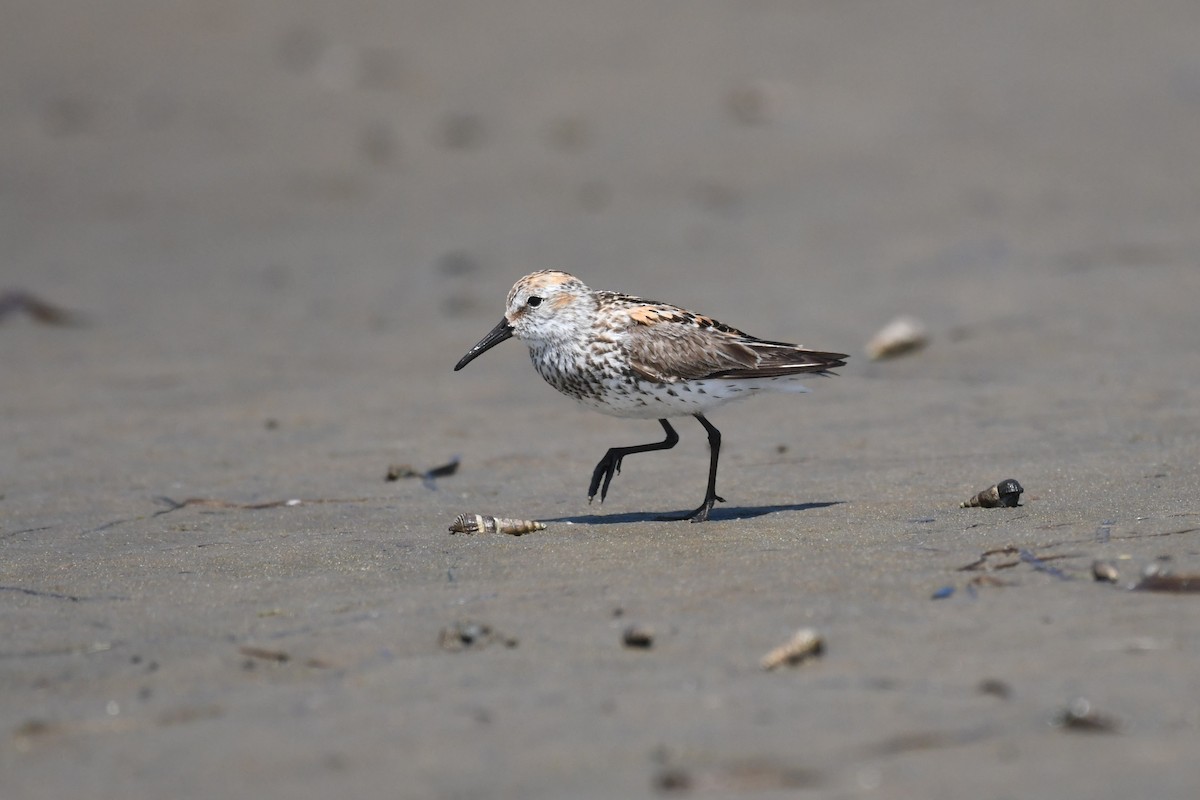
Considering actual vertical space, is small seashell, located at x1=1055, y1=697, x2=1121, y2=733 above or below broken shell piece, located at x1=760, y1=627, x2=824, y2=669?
below

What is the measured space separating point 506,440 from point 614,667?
3949 millimetres

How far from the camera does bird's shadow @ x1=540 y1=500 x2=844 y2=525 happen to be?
6227 mm

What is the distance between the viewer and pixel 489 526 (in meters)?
5.87

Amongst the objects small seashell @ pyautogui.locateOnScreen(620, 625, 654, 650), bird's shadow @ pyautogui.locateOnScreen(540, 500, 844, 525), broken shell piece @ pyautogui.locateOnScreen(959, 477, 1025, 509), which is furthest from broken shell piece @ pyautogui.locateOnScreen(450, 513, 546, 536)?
broken shell piece @ pyautogui.locateOnScreen(959, 477, 1025, 509)

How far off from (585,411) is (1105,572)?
4477 millimetres

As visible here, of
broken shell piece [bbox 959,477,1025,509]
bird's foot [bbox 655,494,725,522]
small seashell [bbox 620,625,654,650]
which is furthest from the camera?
bird's foot [bbox 655,494,725,522]

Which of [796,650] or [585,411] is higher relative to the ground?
[585,411]

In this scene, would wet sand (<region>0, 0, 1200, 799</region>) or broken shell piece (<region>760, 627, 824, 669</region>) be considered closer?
wet sand (<region>0, 0, 1200, 799</region>)

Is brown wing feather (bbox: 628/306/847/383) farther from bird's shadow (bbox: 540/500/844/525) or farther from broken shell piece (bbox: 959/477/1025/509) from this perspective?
broken shell piece (bbox: 959/477/1025/509)

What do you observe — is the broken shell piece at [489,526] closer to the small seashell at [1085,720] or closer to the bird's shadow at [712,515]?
the bird's shadow at [712,515]

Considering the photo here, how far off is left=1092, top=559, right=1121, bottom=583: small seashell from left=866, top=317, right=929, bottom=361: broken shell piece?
450 centimetres

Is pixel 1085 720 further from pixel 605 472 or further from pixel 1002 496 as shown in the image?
pixel 605 472

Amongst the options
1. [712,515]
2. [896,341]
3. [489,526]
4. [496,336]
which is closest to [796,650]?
[489,526]

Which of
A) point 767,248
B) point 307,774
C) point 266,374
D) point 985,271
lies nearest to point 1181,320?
point 985,271
